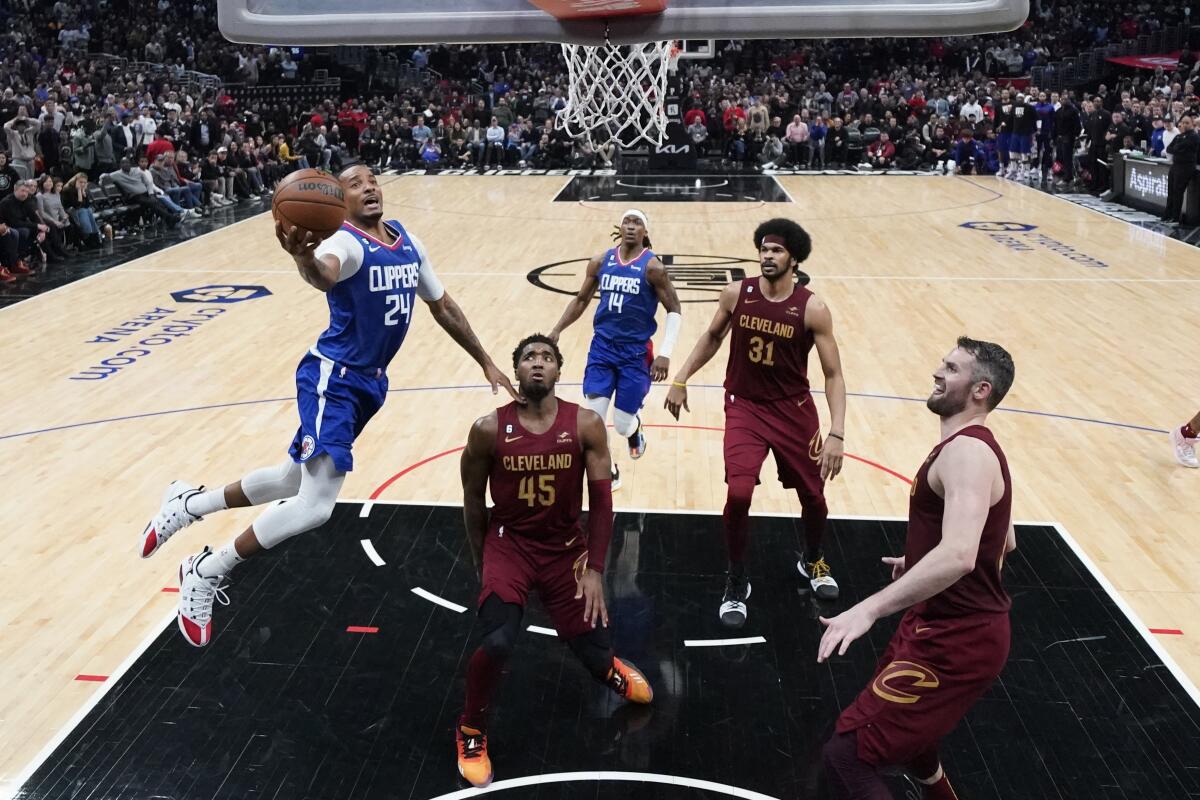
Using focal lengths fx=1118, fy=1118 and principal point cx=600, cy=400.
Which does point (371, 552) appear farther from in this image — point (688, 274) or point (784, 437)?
point (688, 274)

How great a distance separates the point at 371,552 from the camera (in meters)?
5.75

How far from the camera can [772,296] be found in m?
5.14

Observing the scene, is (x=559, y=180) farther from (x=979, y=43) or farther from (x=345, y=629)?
(x=345, y=629)

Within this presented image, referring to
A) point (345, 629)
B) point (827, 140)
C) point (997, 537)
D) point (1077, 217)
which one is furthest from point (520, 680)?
point (827, 140)

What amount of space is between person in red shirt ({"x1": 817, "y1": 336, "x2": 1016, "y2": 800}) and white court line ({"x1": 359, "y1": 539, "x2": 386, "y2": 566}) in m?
2.91

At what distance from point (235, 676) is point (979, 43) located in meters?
30.2

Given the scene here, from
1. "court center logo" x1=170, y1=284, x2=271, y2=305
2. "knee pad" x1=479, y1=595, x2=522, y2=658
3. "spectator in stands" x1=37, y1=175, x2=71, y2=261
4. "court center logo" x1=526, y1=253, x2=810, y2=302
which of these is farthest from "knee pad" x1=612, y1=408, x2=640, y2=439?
"spectator in stands" x1=37, y1=175, x2=71, y2=261

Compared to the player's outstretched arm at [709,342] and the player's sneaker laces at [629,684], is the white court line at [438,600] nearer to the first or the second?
the player's sneaker laces at [629,684]

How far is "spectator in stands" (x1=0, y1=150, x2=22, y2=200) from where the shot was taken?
12930mm

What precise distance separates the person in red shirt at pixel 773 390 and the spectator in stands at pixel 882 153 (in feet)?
67.0

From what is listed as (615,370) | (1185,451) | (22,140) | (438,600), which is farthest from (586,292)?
(22,140)

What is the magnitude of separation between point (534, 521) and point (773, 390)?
63.8 inches

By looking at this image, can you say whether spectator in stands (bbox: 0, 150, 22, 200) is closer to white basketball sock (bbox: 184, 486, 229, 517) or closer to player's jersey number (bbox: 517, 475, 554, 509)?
white basketball sock (bbox: 184, 486, 229, 517)

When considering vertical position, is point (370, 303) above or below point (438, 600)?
above
